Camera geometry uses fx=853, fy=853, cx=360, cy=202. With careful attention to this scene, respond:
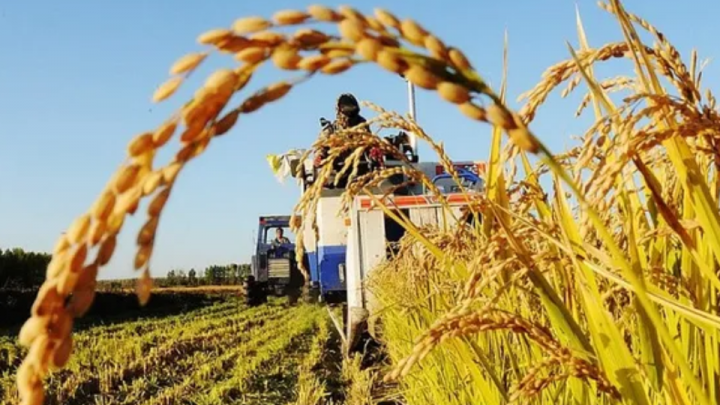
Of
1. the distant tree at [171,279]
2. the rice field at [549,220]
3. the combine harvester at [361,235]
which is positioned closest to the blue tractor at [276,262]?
the combine harvester at [361,235]

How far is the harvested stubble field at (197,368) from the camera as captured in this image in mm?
9109

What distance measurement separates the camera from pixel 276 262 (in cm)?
1942

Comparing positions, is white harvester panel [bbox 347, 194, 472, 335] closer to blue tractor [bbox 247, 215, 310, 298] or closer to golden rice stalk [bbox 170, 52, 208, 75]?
golden rice stalk [bbox 170, 52, 208, 75]

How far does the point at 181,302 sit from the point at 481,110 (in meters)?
41.3

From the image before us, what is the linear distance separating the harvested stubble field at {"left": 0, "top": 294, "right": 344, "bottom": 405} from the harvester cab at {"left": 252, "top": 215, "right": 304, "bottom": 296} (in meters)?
1.03

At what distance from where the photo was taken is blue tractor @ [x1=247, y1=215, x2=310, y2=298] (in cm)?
1923

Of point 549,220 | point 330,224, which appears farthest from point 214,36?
point 330,224

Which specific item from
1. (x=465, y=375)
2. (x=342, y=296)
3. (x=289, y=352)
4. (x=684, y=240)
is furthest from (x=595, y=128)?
(x=289, y=352)

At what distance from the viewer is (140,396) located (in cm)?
976

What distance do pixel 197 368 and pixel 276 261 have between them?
7.60 meters

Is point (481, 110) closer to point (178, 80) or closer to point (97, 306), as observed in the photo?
point (178, 80)

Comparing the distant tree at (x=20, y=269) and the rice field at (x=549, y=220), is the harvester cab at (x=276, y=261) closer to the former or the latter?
the rice field at (x=549, y=220)

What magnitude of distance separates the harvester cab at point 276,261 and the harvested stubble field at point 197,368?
103 cm

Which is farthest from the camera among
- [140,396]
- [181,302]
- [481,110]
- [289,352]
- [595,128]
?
[181,302]
